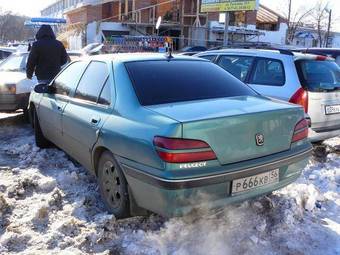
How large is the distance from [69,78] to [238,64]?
9.46ft

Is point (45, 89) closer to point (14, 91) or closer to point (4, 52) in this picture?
point (14, 91)

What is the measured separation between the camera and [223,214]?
4.06 metres

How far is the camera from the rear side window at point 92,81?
433cm

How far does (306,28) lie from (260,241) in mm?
50277

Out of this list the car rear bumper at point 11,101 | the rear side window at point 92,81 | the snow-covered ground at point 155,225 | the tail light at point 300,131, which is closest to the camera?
the snow-covered ground at point 155,225

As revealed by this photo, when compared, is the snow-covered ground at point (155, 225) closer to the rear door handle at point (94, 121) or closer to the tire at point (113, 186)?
the tire at point (113, 186)

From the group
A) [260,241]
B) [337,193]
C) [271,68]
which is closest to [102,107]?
[260,241]

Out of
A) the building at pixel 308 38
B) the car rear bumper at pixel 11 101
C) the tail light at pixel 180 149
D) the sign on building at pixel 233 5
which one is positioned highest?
the sign on building at pixel 233 5

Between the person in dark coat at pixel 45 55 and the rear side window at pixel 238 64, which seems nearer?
the rear side window at pixel 238 64

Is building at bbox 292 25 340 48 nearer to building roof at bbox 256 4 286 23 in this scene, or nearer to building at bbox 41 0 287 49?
building roof at bbox 256 4 286 23

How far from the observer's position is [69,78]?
17.1 ft

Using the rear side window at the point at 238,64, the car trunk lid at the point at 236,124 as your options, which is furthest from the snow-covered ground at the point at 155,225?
the rear side window at the point at 238,64

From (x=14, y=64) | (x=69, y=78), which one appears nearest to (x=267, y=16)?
(x=14, y=64)

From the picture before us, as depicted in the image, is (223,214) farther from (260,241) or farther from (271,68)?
(271,68)
